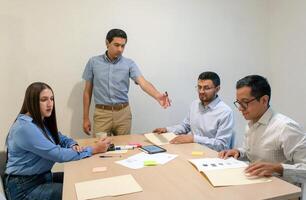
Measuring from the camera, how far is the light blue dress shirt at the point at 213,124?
7.84 feet

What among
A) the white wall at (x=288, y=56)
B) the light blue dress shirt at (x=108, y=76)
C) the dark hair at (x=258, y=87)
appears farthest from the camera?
the white wall at (x=288, y=56)

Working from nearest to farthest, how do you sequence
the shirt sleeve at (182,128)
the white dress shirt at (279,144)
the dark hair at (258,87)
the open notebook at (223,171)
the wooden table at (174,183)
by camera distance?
the wooden table at (174,183) < the open notebook at (223,171) < the white dress shirt at (279,144) < the dark hair at (258,87) < the shirt sleeve at (182,128)

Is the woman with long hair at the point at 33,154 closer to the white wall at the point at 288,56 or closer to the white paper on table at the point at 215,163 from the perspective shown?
the white paper on table at the point at 215,163

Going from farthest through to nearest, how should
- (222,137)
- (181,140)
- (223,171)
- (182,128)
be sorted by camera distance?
(182,128) < (222,137) < (181,140) < (223,171)

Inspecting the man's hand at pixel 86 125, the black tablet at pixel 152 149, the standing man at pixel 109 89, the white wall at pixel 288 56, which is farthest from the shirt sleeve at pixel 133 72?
the white wall at pixel 288 56

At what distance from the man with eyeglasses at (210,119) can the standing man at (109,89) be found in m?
0.52

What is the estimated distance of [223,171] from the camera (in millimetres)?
1583

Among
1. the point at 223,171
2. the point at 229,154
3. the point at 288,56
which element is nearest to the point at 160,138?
the point at 229,154

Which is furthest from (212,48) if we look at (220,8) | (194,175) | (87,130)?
(194,175)

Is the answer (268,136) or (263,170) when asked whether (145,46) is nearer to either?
(268,136)

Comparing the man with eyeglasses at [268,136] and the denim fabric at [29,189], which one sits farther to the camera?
the denim fabric at [29,189]

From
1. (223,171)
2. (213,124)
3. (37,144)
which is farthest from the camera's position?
(213,124)

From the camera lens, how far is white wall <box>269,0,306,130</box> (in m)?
3.53

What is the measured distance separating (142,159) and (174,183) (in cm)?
44
